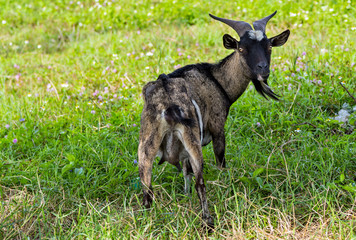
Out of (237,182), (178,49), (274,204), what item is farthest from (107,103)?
(274,204)

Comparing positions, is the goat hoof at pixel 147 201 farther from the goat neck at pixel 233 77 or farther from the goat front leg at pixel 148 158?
the goat neck at pixel 233 77

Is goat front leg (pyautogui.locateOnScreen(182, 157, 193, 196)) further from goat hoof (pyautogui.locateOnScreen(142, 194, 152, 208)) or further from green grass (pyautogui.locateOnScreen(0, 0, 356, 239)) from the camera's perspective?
goat hoof (pyautogui.locateOnScreen(142, 194, 152, 208))

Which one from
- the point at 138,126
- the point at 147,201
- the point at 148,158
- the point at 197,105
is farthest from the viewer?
the point at 138,126

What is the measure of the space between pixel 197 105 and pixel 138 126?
1.64 meters

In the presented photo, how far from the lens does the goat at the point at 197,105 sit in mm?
3686

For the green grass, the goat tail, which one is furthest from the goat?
the green grass

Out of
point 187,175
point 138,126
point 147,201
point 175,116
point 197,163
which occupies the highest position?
point 175,116

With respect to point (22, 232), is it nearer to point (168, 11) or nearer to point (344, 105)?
point (344, 105)

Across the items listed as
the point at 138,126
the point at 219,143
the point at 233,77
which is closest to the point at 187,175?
the point at 219,143

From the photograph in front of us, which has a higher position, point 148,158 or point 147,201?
point 148,158

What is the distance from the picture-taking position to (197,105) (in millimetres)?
4066

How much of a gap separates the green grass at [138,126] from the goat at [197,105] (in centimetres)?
30

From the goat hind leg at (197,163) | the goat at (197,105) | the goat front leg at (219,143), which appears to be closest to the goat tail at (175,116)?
the goat at (197,105)

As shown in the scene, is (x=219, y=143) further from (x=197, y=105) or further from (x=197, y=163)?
(x=197, y=163)
